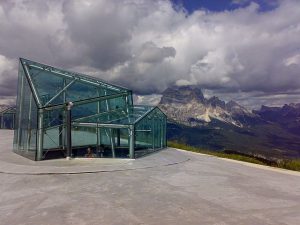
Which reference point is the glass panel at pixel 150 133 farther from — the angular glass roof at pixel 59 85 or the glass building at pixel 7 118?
the glass building at pixel 7 118

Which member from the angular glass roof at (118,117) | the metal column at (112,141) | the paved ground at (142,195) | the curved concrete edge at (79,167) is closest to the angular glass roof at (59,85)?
the angular glass roof at (118,117)

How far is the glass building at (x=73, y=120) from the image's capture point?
2594 centimetres

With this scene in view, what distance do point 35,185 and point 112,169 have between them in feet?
18.4

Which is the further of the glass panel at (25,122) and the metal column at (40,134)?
the glass panel at (25,122)

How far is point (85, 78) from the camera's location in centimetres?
3127

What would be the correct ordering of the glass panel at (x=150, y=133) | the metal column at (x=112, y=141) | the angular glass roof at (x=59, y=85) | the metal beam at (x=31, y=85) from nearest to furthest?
the metal beam at (x=31, y=85), the angular glass roof at (x=59, y=85), the metal column at (x=112, y=141), the glass panel at (x=150, y=133)

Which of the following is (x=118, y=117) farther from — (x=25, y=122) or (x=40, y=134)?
(x=25, y=122)

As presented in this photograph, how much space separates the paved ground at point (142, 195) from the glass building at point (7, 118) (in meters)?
30.3

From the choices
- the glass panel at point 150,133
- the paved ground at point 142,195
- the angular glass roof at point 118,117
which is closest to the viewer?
the paved ground at point 142,195

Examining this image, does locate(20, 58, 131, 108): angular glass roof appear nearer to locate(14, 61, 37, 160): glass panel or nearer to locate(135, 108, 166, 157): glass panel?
locate(14, 61, 37, 160): glass panel

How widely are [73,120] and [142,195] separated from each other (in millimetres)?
13696

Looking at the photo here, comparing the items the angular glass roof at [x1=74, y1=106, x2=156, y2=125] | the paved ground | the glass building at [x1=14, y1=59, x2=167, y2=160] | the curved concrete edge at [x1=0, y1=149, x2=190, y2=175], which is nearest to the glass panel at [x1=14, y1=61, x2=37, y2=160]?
the glass building at [x1=14, y1=59, x2=167, y2=160]

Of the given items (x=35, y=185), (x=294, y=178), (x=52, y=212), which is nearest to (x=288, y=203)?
(x=294, y=178)

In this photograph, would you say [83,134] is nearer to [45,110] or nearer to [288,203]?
[45,110]
